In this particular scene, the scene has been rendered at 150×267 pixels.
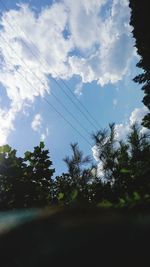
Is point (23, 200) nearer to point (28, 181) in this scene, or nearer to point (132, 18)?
point (28, 181)

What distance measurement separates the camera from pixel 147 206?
334 cm

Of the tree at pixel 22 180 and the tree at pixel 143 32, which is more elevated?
the tree at pixel 143 32

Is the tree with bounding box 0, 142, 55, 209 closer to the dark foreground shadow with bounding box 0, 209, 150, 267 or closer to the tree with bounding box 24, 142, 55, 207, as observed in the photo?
the tree with bounding box 24, 142, 55, 207

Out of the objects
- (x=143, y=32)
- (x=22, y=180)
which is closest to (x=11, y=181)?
(x=22, y=180)

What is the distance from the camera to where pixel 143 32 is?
15852 millimetres

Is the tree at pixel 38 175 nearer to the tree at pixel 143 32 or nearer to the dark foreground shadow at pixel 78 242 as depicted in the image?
the dark foreground shadow at pixel 78 242

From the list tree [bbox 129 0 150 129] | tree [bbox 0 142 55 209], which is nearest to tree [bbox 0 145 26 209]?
tree [bbox 0 142 55 209]

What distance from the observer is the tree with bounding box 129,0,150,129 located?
15523 millimetres

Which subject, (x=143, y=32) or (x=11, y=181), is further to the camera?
(x=143, y=32)

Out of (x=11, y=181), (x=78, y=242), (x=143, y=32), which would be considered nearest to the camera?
(x=78, y=242)

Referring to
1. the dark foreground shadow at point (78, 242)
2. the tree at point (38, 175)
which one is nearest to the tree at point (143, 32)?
the tree at point (38, 175)

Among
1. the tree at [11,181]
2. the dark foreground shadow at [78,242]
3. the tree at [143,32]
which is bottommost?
the dark foreground shadow at [78,242]

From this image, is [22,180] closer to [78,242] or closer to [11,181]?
[11,181]

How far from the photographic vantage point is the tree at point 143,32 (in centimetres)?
1552
